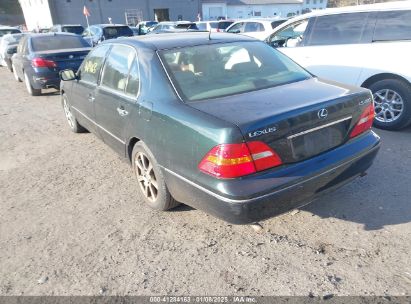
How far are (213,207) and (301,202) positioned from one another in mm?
684

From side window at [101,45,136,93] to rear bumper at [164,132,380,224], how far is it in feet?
4.12

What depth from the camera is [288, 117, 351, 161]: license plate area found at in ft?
8.20

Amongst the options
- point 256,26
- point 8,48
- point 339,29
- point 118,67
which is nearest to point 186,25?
point 256,26

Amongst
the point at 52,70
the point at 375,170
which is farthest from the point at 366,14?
the point at 52,70

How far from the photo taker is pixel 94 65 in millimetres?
4355

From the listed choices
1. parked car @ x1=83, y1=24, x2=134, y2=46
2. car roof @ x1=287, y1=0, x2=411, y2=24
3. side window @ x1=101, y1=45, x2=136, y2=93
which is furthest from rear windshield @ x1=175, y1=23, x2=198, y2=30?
side window @ x1=101, y1=45, x2=136, y2=93

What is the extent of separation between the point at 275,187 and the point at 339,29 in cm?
430

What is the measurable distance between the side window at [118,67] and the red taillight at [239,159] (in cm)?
159

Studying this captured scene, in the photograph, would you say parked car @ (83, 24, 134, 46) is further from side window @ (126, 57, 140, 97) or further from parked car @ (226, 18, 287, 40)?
side window @ (126, 57, 140, 97)

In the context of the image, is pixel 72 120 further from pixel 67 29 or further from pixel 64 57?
pixel 67 29

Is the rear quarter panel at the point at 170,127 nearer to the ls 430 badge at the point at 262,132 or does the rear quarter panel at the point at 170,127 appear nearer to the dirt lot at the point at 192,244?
the ls 430 badge at the point at 262,132

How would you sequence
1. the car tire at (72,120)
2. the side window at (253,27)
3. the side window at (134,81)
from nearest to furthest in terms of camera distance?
the side window at (134,81), the car tire at (72,120), the side window at (253,27)

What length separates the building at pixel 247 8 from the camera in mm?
43188

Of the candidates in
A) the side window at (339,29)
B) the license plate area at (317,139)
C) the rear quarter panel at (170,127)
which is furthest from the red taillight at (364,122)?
the side window at (339,29)
